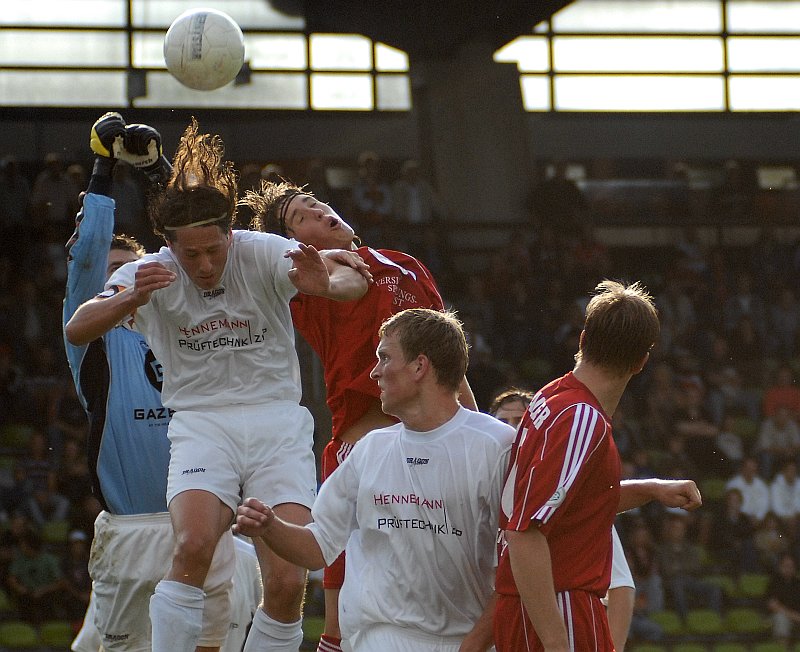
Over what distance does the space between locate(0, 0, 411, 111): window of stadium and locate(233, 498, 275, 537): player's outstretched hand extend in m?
13.8

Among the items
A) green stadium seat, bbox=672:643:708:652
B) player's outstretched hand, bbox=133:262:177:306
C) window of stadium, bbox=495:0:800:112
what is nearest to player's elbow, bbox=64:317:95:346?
player's outstretched hand, bbox=133:262:177:306

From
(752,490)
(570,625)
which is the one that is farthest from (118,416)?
(752,490)

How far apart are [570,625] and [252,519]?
97 centimetres

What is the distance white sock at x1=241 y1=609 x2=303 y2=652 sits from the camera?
4668 millimetres

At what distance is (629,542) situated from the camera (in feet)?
43.2

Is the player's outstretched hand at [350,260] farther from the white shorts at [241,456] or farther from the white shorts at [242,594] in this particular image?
the white shorts at [242,594]

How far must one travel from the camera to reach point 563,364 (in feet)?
49.0

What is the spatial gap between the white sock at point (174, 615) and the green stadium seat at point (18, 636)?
26.4 feet

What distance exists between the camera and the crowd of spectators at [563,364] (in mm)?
12992

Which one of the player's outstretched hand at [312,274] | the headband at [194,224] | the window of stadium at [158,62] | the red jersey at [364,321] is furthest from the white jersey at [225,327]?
the window of stadium at [158,62]

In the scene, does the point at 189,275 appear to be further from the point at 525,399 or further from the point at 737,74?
the point at 737,74

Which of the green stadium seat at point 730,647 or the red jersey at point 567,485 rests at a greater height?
the red jersey at point 567,485

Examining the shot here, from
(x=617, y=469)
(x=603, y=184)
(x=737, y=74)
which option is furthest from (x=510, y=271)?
(x=617, y=469)

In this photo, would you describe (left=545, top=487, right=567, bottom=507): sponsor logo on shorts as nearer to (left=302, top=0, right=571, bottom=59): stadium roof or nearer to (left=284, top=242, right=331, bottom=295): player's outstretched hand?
(left=284, top=242, right=331, bottom=295): player's outstretched hand
